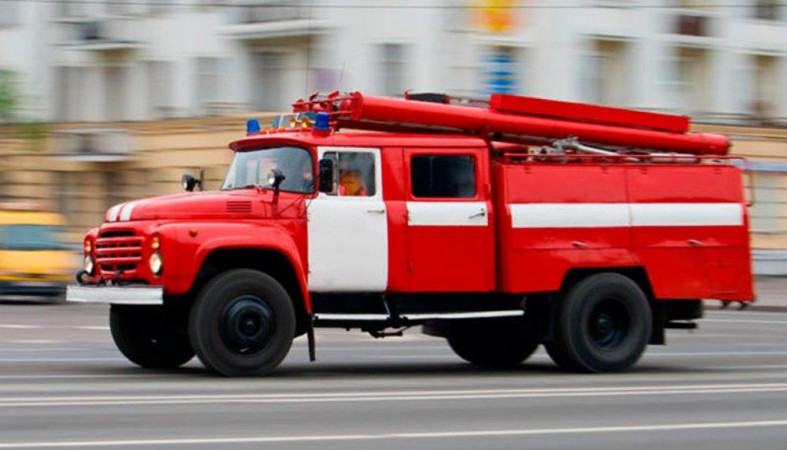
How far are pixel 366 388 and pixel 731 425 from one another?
3550 mm

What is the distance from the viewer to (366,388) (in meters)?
13.9

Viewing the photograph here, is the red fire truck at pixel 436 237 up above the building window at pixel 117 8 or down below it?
below

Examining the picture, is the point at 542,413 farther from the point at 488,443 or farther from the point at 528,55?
the point at 528,55

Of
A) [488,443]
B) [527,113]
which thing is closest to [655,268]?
[527,113]

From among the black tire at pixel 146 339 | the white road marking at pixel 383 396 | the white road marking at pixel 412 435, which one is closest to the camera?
the white road marking at pixel 412 435

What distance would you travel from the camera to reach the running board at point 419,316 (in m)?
15.1

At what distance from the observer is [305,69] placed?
43156 millimetres

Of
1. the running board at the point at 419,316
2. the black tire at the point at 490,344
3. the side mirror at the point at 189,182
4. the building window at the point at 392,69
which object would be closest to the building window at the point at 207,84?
the building window at the point at 392,69

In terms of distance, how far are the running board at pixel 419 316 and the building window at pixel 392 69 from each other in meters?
26.3

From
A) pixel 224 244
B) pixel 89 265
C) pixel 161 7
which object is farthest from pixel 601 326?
pixel 161 7

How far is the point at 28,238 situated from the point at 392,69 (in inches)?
481

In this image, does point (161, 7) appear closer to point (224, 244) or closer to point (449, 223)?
point (449, 223)

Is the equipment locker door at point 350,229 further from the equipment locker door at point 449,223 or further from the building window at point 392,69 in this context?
the building window at point 392,69

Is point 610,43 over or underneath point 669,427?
over
